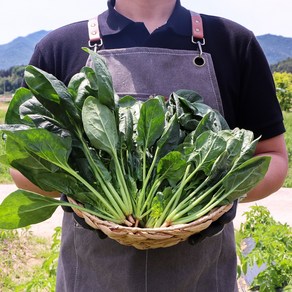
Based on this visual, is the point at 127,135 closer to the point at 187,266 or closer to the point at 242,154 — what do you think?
the point at 242,154

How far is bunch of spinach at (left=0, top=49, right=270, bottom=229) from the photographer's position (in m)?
1.00

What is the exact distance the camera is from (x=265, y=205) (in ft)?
16.9

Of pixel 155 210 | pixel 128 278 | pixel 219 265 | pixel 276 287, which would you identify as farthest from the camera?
pixel 276 287

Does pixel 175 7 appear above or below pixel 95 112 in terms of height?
above

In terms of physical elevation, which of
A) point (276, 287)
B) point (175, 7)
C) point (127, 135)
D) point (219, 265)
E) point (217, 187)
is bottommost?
point (276, 287)

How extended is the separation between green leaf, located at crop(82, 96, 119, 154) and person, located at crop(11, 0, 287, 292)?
29cm

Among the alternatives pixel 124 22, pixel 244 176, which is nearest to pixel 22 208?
pixel 244 176

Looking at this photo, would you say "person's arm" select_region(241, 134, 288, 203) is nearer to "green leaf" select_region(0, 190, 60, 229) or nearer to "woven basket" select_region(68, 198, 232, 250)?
"woven basket" select_region(68, 198, 232, 250)

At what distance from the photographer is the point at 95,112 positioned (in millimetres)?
1019

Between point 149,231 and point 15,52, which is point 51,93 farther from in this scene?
point 15,52

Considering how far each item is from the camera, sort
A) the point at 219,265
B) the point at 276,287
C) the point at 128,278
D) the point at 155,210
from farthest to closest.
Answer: the point at 276,287
the point at 219,265
the point at 128,278
the point at 155,210

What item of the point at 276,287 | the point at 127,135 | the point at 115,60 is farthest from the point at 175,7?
the point at 276,287

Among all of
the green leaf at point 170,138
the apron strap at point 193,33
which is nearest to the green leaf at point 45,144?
the green leaf at point 170,138

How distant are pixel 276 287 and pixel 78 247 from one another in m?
1.58
